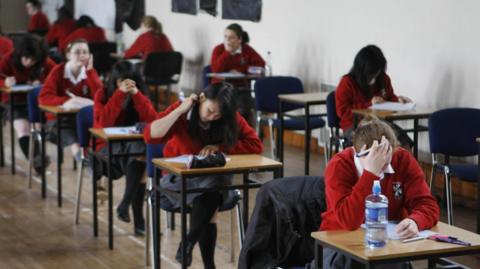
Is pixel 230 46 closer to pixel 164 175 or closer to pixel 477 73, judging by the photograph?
pixel 477 73

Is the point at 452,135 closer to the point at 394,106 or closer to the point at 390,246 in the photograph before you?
the point at 394,106

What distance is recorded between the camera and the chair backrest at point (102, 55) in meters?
12.1

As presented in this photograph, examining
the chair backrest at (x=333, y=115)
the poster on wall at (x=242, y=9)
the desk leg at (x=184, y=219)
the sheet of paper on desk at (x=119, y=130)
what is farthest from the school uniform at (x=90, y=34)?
the desk leg at (x=184, y=219)

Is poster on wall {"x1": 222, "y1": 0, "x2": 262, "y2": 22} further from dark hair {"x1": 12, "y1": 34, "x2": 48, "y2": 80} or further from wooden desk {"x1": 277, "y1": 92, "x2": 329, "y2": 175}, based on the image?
dark hair {"x1": 12, "y1": 34, "x2": 48, "y2": 80}

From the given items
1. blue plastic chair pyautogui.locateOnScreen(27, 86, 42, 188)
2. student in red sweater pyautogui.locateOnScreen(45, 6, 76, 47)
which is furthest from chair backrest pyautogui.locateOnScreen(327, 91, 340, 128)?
student in red sweater pyautogui.locateOnScreen(45, 6, 76, 47)

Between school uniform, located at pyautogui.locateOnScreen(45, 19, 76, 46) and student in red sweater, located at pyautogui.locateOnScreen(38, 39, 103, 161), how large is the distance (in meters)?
6.64

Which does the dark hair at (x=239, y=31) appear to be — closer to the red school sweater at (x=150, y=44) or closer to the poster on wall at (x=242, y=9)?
the poster on wall at (x=242, y=9)

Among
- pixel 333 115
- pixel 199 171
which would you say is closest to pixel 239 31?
pixel 333 115

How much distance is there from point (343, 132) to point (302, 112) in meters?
2.31

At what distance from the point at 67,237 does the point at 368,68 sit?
252 centimetres

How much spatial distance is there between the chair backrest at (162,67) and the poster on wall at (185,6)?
74 centimetres

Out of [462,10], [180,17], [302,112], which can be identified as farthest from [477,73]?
[180,17]

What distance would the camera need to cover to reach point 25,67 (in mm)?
8227

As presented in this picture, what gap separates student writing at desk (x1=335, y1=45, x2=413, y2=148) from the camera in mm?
6738
